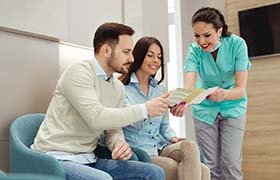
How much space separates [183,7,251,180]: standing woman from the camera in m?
2.58

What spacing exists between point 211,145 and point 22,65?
53.0 inches

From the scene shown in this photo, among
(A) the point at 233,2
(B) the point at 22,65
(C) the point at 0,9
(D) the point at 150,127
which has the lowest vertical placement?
(D) the point at 150,127

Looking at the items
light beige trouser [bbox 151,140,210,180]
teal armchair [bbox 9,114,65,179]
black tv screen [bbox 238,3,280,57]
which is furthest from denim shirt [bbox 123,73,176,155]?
black tv screen [bbox 238,3,280,57]

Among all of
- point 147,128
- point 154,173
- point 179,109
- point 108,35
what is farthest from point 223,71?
point 154,173

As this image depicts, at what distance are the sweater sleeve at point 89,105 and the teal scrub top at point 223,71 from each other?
3.08ft

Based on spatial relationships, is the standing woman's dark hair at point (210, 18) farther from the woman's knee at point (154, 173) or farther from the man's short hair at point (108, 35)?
the woman's knee at point (154, 173)

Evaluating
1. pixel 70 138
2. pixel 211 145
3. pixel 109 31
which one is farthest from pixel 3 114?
pixel 211 145

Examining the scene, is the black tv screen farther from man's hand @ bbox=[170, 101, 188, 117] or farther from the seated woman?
man's hand @ bbox=[170, 101, 188, 117]

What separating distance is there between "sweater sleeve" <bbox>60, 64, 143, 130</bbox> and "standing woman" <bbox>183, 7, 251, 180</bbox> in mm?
898

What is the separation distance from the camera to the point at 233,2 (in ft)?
14.9

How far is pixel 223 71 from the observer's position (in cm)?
266

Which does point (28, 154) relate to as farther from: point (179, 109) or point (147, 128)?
point (179, 109)

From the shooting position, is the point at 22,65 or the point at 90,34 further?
the point at 90,34

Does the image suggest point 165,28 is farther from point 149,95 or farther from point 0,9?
point 0,9
